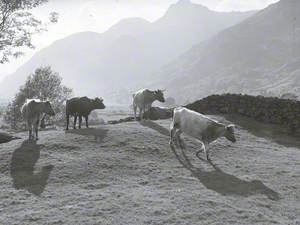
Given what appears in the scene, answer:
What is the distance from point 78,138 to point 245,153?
9.81 m

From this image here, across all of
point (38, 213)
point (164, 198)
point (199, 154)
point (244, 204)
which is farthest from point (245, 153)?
point (38, 213)

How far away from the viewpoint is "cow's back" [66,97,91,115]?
2328 cm

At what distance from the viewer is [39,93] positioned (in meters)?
59.4

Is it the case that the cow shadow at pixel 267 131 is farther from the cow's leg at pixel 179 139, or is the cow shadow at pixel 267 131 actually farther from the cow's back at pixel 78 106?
the cow's back at pixel 78 106

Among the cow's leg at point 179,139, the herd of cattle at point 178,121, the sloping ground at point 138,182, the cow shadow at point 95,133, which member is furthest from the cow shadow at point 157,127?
the cow shadow at point 95,133

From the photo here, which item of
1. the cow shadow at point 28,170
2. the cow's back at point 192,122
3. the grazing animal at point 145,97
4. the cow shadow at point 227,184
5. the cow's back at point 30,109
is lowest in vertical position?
the cow shadow at point 227,184

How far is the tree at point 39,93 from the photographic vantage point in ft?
193

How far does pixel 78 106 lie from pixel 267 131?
14224 millimetres

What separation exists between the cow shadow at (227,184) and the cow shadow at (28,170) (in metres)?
6.69

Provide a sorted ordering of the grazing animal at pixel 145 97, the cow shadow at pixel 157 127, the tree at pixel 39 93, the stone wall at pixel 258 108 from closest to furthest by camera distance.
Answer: the cow shadow at pixel 157 127 < the stone wall at pixel 258 108 < the grazing animal at pixel 145 97 < the tree at pixel 39 93

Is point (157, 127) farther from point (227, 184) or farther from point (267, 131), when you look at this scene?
point (227, 184)

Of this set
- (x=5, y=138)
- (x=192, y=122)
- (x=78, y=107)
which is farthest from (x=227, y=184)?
(x=5, y=138)

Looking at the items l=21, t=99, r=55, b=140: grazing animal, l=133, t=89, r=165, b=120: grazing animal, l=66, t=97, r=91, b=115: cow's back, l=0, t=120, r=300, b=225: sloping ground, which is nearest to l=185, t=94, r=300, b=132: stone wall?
l=133, t=89, r=165, b=120: grazing animal

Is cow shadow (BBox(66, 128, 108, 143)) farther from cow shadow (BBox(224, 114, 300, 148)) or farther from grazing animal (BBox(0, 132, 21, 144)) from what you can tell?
cow shadow (BBox(224, 114, 300, 148))
